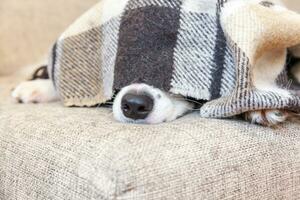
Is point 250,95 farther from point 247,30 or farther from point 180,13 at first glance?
point 180,13

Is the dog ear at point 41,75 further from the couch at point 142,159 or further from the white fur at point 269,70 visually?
the white fur at point 269,70

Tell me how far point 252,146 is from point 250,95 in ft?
0.28

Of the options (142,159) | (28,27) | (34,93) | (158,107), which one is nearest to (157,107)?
(158,107)

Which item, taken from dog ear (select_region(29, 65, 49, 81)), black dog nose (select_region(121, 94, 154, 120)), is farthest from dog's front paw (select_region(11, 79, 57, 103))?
black dog nose (select_region(121, 94, 154, 120))

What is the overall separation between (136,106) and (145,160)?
0.78 feet

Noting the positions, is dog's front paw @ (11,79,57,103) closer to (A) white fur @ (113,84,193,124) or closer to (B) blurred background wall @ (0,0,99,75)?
(A) white fur @ (113,84,193,124)

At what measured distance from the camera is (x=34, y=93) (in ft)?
3.67

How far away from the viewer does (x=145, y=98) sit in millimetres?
880

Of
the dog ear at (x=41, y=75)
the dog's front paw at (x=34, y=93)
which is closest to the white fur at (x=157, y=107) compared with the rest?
the dog's front paw at (x=34, y=93)

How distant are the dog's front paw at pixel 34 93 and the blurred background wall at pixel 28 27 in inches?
21.4

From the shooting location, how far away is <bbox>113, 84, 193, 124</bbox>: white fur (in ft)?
2.83

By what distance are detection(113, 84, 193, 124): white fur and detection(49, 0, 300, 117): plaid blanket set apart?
0.06ft

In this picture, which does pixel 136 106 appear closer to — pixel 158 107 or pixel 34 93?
pixel 158 107

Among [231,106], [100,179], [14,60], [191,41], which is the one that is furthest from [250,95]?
[14,60]
